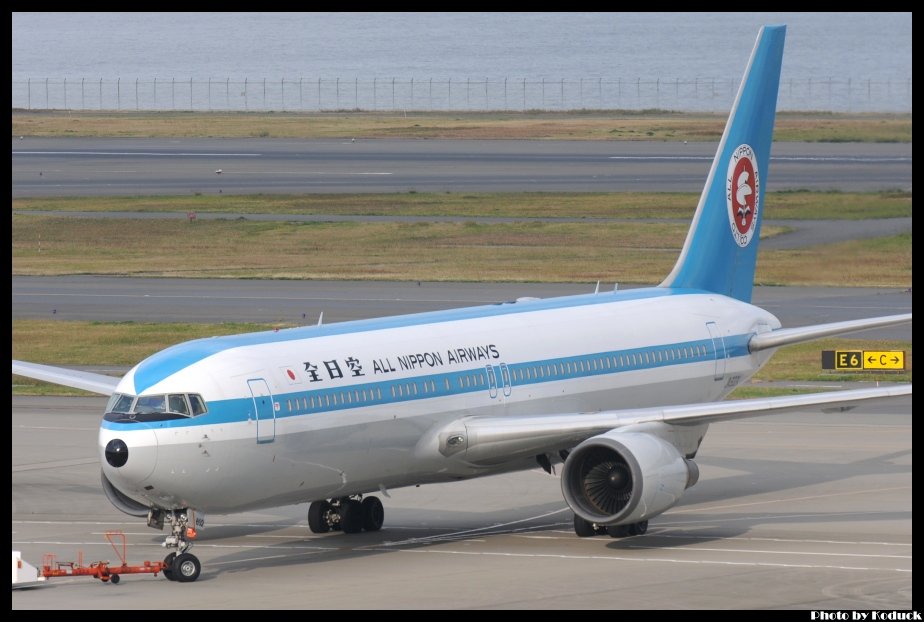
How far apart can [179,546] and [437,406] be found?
6.64 meters

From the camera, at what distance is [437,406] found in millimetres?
34375

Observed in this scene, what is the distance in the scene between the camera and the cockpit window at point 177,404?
3039 cm

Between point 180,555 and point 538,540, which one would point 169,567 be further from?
point 538,540

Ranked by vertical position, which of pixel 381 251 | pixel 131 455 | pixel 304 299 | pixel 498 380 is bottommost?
pixel 131 455

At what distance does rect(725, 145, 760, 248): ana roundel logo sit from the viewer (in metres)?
43.9

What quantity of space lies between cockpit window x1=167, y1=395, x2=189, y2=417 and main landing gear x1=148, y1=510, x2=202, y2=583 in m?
2.03

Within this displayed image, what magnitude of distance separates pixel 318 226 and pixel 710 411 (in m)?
62.5

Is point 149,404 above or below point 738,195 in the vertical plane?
below

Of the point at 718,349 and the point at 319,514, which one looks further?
the point at 718,349

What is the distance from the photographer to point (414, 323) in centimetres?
3559

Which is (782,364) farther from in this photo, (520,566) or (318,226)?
(318,226)

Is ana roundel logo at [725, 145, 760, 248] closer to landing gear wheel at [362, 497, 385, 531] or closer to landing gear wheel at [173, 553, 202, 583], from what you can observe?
landing gear wheel at [362, 497, 385, 531]

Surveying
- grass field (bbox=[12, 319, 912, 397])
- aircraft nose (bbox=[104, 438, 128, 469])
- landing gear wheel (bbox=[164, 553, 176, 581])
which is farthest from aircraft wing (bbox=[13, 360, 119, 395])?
grass field (bbox=[12, 319, 912, 397])

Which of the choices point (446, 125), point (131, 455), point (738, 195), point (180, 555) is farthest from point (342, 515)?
point (446, 125)
